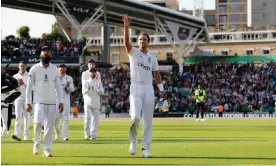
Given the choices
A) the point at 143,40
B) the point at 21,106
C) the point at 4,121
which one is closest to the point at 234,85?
the point at 4,121

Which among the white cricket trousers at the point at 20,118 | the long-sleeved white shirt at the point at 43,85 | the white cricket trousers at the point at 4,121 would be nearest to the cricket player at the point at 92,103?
the white cricket trousers at the point at 20,118

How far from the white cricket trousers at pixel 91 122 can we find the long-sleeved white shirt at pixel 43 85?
24.9 ft

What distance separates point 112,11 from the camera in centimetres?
7856

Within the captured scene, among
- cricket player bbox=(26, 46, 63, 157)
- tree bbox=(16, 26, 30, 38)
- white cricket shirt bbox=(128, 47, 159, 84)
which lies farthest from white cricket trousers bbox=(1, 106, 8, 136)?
tree bbox=(16, 26, 30, 38)

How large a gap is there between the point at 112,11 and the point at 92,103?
5345cm

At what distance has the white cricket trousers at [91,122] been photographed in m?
25.2

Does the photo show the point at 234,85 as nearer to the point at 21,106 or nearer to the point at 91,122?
the point at 91,122

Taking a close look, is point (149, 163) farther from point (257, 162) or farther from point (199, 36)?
point (199, 36)

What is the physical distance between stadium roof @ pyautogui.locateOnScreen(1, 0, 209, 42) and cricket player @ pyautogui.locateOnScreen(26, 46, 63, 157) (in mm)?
51499

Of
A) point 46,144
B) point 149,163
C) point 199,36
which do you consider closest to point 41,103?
point 46,144

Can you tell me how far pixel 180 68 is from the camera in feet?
267

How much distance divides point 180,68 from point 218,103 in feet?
38.0

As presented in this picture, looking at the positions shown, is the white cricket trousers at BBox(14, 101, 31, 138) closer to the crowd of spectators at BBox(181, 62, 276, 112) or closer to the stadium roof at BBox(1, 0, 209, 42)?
the stadium roof at BBox(1, 0, 209, 42)

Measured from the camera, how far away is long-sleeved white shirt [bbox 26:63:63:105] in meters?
17.5
